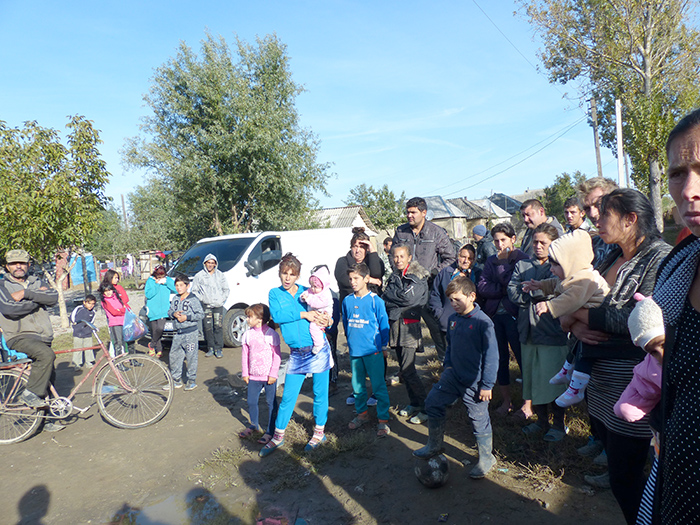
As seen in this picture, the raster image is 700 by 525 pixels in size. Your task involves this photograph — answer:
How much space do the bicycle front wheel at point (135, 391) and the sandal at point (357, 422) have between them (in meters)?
2.49

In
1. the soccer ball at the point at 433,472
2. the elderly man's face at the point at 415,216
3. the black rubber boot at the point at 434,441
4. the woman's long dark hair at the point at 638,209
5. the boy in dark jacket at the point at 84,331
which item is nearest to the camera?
the woman's long dark hair at the point at 638,209

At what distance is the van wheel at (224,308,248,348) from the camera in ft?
28.7

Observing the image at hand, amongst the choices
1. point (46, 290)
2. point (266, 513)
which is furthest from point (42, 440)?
point (266, 513)

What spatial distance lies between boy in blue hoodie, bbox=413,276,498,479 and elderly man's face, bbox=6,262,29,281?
5.24 m

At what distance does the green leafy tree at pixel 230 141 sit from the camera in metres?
15.9

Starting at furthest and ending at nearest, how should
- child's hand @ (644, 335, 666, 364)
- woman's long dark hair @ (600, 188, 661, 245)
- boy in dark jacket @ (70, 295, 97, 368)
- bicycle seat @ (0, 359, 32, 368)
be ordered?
boy in dark jacket @ (70, 295, 97, 368) < bicycle seat @ (0, 359, 32, 368) < woman's long dark hair @ (600, 188, 661, 245) < child's hand @ (644, 335, 666, 364)

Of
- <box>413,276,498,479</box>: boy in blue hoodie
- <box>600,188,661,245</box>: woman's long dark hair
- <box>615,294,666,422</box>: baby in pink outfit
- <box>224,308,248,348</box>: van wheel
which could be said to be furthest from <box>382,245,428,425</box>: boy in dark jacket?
<box>224,308,248,348</box>: van wheel

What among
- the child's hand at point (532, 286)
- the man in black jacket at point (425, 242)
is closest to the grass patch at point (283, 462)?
the man in black jacket at point (425, 242)

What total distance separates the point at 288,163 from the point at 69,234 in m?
8.68

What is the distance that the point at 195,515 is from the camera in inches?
138

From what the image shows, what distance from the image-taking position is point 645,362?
1.67 meters

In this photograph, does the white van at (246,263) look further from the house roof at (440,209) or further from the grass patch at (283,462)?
the house roof at (440,209)

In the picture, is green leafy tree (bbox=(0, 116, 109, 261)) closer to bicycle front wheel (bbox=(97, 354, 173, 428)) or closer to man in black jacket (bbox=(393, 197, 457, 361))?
bicycle front wheel (bbox=(97, 354, 173, 428))

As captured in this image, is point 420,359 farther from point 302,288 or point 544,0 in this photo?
point 544,0
